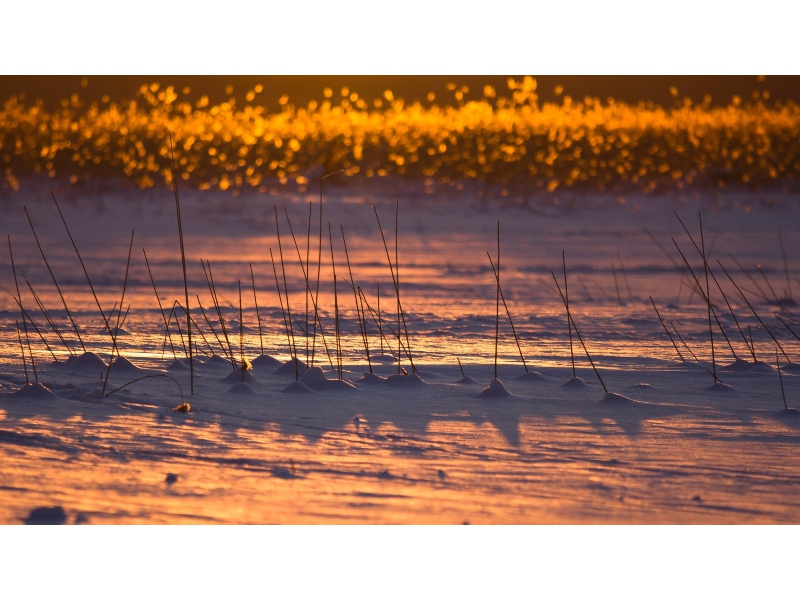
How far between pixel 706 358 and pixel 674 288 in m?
1.39

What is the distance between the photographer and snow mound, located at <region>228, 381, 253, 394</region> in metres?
1.96

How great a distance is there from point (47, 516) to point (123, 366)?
83 centimetres

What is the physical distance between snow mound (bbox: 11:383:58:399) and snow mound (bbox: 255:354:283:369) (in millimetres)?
496

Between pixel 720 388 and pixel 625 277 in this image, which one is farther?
pixel 625 277

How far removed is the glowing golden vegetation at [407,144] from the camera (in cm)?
787

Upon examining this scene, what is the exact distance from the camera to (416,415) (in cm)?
182

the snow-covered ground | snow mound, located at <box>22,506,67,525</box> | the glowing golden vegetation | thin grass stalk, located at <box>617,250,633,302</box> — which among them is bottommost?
snow mound, located at <box>22,506,67,525</box>

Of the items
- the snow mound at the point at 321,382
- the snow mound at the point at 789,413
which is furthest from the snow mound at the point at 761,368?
the snow mound at the point at 321,382

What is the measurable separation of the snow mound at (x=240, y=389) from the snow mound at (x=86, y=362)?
0.35 meters

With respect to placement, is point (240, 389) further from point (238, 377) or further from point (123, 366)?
point (123, 366)

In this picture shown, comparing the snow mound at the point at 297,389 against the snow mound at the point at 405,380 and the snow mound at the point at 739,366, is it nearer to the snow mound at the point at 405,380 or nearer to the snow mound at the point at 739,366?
the snow mound at the point at 405,380

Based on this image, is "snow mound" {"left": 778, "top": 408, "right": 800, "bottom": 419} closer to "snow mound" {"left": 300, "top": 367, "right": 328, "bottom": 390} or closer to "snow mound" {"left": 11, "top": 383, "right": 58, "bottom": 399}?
"snow mound" {"left": 300, "top": 367, "right": 328, "bottom": 390}

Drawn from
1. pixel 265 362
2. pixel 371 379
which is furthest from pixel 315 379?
pixel 265 362

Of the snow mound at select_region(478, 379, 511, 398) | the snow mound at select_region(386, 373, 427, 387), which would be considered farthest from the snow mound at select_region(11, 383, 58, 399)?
the snow mound at select_region(478, 379, 511, 398)
